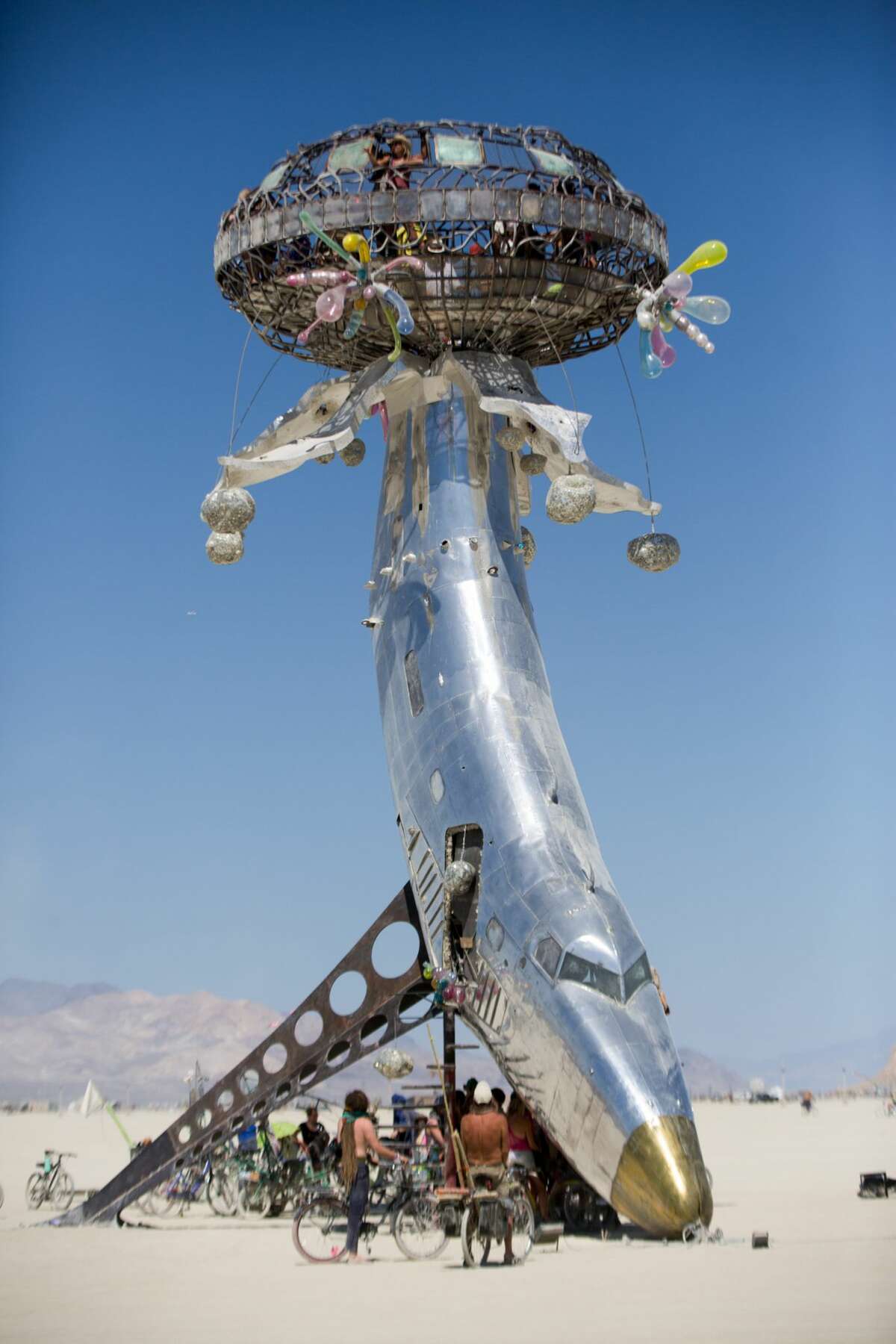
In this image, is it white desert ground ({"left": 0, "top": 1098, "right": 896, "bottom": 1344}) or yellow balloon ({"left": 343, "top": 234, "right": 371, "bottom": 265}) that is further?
yellow balloon ({"left": 343, "top": 234, "right": 371, "bottom": 265})

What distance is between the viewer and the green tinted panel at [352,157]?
2686 centimetres

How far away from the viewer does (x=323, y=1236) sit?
782 inches

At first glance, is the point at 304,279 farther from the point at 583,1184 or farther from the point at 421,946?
the point at 583,1184

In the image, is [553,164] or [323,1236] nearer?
[323,1236]

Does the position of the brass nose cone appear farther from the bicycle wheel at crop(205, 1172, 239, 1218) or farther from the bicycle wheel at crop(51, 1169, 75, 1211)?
the bicycle wheel at crop(51, 1169, 75, 1211)

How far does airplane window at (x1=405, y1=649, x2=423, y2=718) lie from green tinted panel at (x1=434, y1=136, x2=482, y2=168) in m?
7.23

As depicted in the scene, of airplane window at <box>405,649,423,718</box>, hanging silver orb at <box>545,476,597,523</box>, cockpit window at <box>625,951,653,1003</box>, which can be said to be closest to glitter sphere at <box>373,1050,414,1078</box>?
cockpit window at <box>625,951,653,1003</box>

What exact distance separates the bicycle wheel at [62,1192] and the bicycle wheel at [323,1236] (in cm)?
845

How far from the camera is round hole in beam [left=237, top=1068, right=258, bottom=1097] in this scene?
26.5 metres

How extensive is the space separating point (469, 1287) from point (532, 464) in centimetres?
1483

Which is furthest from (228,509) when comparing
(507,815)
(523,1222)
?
(523,1222)

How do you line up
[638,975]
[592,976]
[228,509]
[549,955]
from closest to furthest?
[592,976]
[638,975]
[549,955]
[228,509]

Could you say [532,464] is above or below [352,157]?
below

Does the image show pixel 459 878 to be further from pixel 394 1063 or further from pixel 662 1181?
pixel 662 1181
